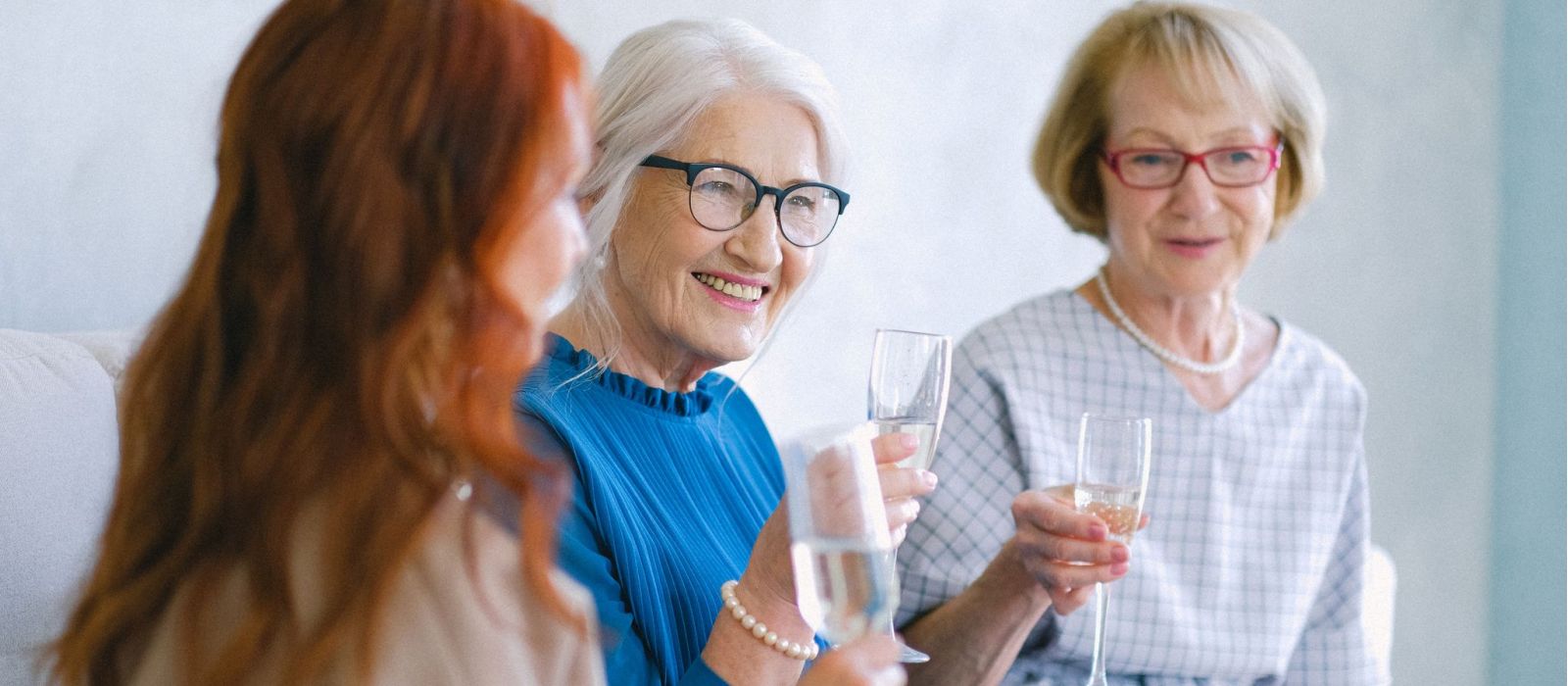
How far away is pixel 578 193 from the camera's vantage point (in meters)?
1.68

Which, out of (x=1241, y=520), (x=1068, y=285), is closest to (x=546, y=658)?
(x=1241, y=520)

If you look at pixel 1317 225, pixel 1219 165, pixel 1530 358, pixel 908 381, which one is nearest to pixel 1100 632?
pixel 908 381

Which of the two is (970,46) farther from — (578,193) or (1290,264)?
(578,193)

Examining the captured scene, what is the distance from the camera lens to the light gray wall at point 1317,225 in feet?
9.65

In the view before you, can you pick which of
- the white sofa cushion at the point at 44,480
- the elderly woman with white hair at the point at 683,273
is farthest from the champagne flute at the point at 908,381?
the white sofa cushion at the point at 44,480

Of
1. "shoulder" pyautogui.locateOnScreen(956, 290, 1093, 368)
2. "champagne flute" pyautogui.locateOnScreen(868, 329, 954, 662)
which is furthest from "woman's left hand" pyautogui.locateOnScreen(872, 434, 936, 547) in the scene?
"shoulder" pyautogui.locateOnScreen(956, 290, 1093, 368)

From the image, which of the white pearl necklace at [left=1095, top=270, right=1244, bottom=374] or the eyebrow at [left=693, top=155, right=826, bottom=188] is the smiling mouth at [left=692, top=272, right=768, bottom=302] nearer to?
the eyebrow at [left=693, top=155, right=826, bottom=188]

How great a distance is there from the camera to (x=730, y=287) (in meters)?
1.73

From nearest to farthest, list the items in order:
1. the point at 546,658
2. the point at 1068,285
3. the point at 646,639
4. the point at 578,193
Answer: the point at 546,658
the point at 646,639
the point at 578,193
the point at 1068,285

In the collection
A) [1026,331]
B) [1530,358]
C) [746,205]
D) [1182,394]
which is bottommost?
[1530,358]

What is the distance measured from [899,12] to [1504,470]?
1.85 meters

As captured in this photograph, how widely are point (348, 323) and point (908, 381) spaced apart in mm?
795

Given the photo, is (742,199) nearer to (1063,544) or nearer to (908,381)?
(908,381)

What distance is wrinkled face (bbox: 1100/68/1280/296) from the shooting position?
7.39 feet
